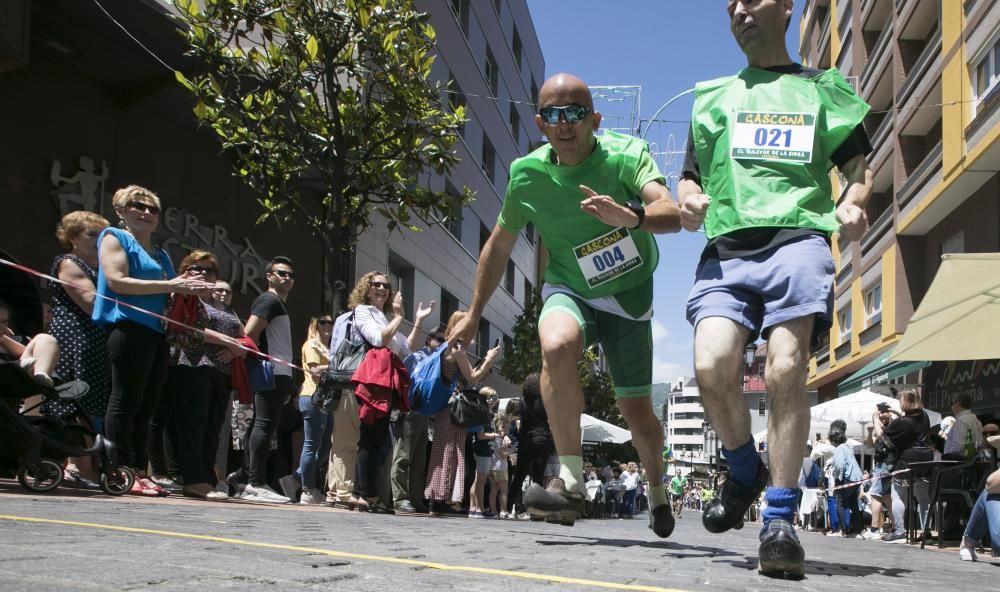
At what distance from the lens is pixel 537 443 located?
35.1ft

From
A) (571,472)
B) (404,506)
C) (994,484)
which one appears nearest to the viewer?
(571,472)

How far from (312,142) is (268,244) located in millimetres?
5608

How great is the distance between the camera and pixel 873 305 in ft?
99.6

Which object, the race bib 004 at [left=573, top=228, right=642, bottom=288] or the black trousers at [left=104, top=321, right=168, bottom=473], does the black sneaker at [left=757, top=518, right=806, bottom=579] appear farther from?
the black trousers at [left=104, top=321, right=168, bottom=473]

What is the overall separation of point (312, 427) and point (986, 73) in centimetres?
1662

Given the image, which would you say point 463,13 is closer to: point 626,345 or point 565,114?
point 565,114

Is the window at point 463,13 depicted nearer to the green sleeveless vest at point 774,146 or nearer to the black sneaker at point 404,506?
the black sneaker at point 404,506

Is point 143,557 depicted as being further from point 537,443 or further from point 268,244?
point 268,244

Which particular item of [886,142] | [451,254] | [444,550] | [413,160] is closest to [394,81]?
[413,160]

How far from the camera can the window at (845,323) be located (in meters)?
33.8

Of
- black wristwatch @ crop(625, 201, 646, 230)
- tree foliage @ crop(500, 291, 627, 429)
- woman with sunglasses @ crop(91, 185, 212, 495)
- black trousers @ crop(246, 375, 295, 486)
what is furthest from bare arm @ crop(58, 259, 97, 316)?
tree foliage @ crop(500, 291, 627, 429)

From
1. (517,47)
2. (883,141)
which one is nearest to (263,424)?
(883,141)

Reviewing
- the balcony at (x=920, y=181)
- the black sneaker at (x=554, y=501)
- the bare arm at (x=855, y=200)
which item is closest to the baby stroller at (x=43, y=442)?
the black sneaker at (x=554, y=501)

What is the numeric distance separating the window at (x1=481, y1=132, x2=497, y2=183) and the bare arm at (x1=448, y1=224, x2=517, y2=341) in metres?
28.2
